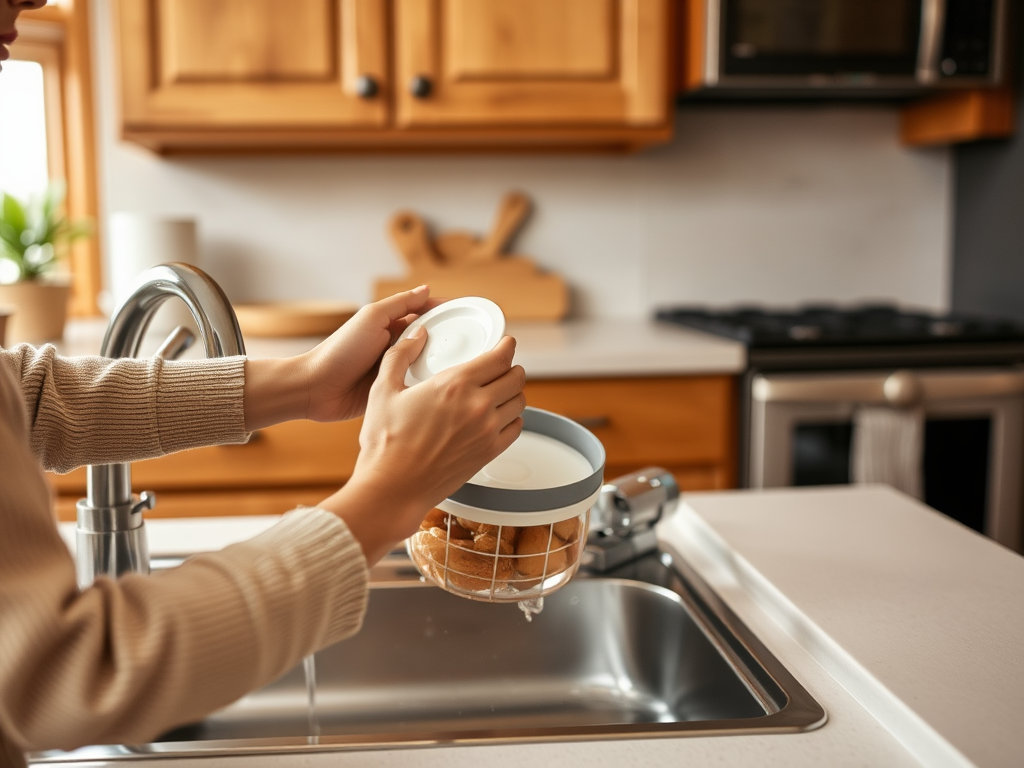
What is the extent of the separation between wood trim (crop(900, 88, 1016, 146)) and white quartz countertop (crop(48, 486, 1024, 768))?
141cm

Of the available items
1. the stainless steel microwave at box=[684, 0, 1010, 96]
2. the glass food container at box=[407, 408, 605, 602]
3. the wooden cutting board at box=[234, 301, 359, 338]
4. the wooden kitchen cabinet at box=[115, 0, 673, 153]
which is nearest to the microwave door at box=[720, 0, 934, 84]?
the stainless steel microwave at box=[684, 0, 1010, 96]

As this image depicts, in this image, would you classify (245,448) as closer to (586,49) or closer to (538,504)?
(586,49)

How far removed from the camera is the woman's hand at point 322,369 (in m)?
0.78

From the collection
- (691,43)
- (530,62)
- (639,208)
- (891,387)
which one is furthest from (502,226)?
(891,387)

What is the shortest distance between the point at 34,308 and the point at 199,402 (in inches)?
53.7

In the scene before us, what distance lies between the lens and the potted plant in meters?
1.90

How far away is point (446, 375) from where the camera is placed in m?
0.56

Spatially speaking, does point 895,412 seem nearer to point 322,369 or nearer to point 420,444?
point 322,369

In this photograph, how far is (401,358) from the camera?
0.61 meters

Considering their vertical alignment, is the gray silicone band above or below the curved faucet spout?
below

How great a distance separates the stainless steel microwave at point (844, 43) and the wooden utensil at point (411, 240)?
0.74m

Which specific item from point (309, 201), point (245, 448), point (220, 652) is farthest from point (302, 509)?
point (309, 201)

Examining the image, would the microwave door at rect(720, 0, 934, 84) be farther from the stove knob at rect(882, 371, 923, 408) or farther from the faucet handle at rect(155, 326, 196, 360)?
the faucet handle at rect(155, 326, 196, 360)

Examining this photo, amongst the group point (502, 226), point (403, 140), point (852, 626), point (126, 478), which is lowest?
point (852, 626)
